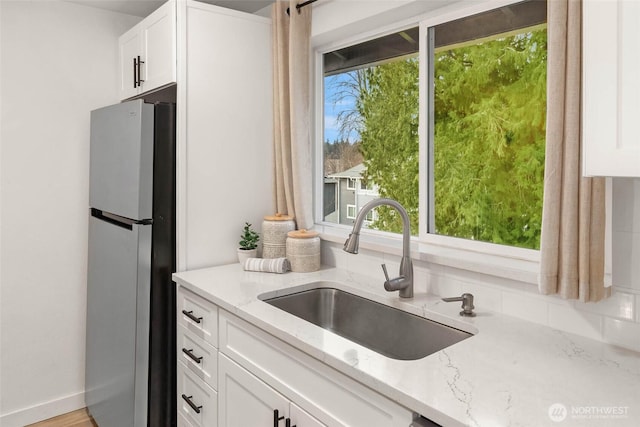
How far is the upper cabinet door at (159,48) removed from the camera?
84.2 inches

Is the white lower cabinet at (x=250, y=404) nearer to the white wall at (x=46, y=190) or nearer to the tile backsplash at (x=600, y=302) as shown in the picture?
the tile backsplash at (x=600, y=302)

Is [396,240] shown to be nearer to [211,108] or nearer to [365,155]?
[365,155]

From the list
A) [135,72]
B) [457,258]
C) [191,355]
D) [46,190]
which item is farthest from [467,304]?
[46,190]

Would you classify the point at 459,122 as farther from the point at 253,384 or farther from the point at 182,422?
the point at 182,422

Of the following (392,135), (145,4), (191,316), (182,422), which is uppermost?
(145,4)

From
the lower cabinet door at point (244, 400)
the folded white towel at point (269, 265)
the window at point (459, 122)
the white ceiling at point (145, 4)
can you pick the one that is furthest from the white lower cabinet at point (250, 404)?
the white ceiling at point (145, 4)

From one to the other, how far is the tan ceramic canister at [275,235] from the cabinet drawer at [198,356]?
0.53m

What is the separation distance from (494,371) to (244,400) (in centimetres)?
92

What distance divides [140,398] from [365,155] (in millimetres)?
1585

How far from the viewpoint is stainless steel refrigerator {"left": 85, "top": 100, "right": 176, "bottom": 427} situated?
6.77 ft

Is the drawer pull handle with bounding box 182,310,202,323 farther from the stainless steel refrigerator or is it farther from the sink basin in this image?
the sink basin

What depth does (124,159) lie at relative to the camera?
2166mm

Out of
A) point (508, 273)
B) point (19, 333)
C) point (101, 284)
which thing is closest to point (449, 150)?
point (508, 273)

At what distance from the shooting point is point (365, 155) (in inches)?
91.0
